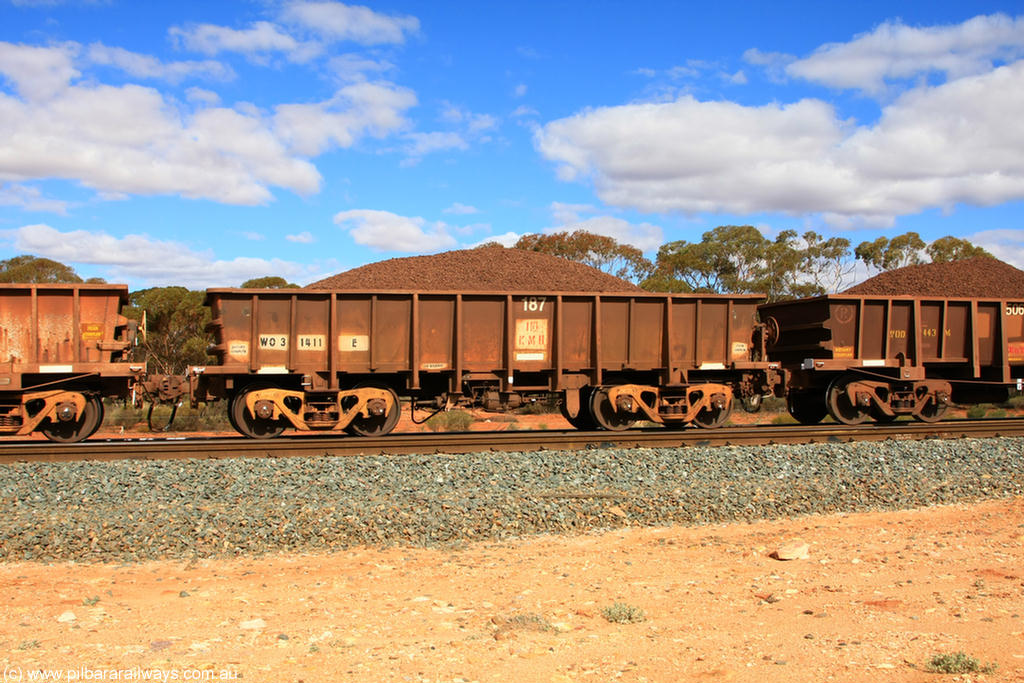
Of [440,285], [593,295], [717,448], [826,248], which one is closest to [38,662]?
[717,448]

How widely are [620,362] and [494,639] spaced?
8.78 metres

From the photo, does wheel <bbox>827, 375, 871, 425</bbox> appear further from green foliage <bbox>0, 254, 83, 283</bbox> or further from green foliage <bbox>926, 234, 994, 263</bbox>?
green foliage <bbox>926, 234, 994, 263</bbox>

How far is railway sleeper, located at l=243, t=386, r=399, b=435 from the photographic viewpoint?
12508 millimetres

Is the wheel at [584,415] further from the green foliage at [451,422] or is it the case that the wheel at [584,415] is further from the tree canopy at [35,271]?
the tree canopy at [35,271]

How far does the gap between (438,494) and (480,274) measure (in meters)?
31.6

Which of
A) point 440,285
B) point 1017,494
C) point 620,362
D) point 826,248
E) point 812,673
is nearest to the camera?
point 812,673

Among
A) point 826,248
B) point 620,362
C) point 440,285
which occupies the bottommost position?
point 620,362

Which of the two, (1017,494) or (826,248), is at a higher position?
(826,248)

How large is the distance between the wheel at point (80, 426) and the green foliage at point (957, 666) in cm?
1225

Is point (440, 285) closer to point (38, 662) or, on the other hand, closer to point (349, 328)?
point (349, 328)

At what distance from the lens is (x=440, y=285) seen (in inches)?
1489

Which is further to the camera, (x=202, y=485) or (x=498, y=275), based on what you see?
(x=498, y=275)

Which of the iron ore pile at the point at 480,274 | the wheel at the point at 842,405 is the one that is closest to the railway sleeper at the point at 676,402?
the wheel at the point at 842,405
